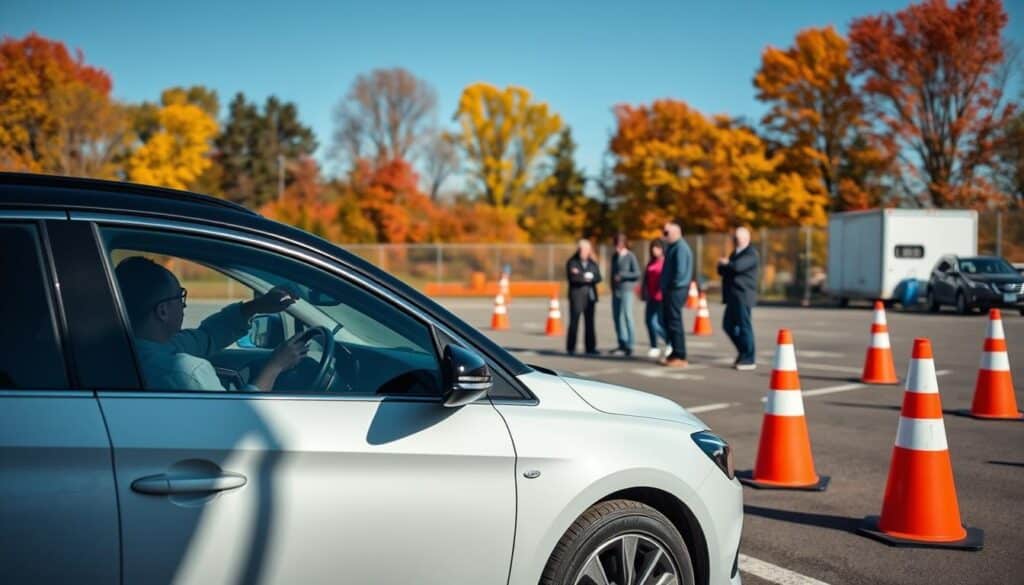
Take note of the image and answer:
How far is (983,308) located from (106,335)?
1026 inches

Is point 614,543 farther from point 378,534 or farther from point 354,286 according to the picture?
point 354,286

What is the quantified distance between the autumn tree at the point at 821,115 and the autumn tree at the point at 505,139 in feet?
73.0

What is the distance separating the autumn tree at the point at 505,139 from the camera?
6688 centimetres

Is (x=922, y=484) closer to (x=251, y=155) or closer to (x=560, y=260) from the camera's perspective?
(x=560, y=260)

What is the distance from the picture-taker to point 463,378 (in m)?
2.97

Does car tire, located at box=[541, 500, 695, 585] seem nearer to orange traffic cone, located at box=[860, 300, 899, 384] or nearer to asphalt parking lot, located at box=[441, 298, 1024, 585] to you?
asphalt parking lot, located at box=[441, 298, 1024, 585]

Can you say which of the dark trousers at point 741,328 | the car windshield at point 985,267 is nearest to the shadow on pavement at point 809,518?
the dark trousers at point 741,328

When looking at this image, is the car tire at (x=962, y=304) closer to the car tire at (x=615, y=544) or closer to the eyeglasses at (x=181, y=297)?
the car tire at (x=615, y=544)

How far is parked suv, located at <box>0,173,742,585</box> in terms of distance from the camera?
2592 millimetres

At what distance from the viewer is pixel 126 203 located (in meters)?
2.92

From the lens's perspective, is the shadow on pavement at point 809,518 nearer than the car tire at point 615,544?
No

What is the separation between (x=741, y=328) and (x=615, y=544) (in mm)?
9910

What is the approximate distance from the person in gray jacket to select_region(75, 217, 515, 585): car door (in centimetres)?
1182

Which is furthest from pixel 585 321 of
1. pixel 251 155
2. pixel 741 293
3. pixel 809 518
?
pixel 251 155
